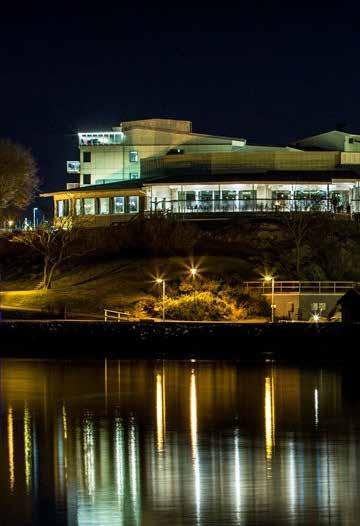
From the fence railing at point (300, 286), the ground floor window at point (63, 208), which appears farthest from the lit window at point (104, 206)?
the fence railing at point (300, 286)

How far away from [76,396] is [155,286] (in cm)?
2973

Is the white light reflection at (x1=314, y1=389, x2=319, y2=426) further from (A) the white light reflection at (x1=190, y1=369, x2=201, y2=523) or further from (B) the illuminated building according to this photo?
(B) the illuminated building

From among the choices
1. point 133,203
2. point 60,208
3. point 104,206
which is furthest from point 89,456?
point 60,208

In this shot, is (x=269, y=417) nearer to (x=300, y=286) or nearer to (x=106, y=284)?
(x=300, y=286)

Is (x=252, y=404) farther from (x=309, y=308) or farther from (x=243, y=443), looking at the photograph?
(x=309, y=308)

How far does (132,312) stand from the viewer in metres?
67.3

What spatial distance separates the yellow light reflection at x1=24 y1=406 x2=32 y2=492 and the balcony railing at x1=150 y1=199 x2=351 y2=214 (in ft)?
165

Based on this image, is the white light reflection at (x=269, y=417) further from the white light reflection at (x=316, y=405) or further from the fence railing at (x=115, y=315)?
the fence railing at (x=115, y=315)

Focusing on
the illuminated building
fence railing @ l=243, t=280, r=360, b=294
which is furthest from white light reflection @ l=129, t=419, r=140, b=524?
the illuminated building

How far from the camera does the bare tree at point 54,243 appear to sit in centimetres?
7805

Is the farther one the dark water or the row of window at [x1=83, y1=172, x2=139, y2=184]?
the row of window at [x1=83, y1=172, x2=139, y2=184]

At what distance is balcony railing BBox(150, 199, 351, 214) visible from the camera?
86438mm

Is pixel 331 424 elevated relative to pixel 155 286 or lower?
lower

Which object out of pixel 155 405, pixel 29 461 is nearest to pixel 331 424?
pixel 155 405
